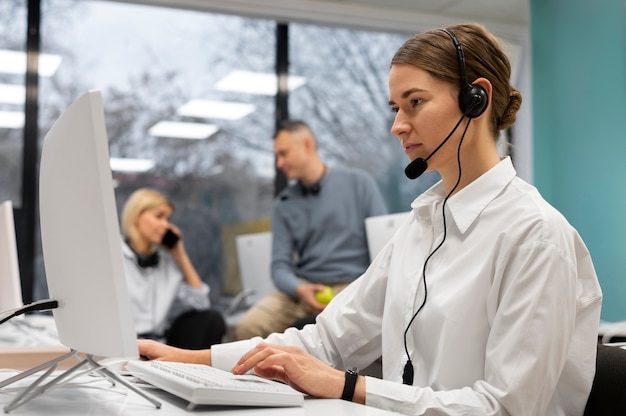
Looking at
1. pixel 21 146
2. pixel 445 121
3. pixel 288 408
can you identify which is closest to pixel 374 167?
pixel 21 146

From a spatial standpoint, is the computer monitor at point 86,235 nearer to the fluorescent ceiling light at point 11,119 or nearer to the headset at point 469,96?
the headset at point 469,96

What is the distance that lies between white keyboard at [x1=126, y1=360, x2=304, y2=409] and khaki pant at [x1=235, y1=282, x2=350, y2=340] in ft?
8.73

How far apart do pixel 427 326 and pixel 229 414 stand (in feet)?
1.44

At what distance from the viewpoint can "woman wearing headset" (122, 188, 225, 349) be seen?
367 cm

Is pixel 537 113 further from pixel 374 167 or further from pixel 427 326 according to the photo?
pixel 427 326

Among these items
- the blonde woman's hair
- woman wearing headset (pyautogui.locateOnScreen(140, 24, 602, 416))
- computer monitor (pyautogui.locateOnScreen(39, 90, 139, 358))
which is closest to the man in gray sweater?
the blonde woman's hair

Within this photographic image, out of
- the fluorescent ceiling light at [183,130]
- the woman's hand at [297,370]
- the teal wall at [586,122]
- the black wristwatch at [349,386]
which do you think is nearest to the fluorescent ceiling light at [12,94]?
the fluorescent ceiling light at [183,130]

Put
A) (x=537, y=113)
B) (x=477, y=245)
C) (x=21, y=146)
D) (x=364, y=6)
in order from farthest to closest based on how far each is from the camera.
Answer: (x=364, y=6), (x=537, y=113), (x=21, y=146), (x=477, y=245)

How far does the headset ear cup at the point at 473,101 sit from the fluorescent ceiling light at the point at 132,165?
138 inches

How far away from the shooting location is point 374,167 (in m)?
5.13

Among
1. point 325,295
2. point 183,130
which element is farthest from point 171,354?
point 183,130

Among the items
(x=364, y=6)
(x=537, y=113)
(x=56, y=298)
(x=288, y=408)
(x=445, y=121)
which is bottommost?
(x=288, y=408)

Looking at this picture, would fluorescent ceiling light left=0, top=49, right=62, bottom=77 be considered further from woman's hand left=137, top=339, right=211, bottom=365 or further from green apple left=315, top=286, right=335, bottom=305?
woman's hand left=137, top=339, right=211, bottom=365

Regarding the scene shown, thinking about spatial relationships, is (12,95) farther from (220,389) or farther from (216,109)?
(220,389)
